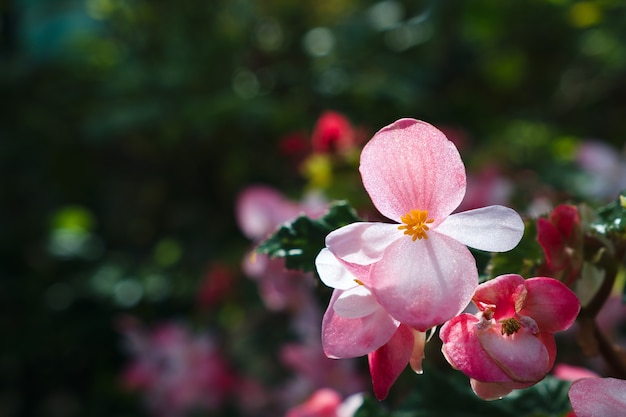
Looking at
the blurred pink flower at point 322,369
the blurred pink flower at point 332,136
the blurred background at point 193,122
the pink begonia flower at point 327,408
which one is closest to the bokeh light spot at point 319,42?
the blurred background at point 193,122

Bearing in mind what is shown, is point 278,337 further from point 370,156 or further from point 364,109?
point 370,156

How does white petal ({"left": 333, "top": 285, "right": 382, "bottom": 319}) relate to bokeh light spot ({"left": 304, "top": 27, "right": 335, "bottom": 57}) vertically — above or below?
below

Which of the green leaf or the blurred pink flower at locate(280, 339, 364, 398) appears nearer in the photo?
the green leaf

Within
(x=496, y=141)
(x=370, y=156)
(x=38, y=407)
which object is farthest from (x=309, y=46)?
(x=370, y=156)

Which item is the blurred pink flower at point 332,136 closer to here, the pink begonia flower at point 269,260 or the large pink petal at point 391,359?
the pink begonia flower at point 269,260

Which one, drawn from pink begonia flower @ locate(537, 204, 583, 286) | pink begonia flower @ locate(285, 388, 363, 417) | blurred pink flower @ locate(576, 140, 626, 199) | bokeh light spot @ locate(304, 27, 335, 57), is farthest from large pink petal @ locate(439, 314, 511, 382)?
bokeh light spot @ locate(304, 27, 335, 57)

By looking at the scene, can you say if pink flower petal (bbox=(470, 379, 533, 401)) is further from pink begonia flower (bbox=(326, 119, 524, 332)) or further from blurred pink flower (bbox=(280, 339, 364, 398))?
blurred pink flower (bbox=(280, 339, 364, 398))

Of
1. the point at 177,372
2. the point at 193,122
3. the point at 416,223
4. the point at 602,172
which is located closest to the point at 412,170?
the point at 416,223
